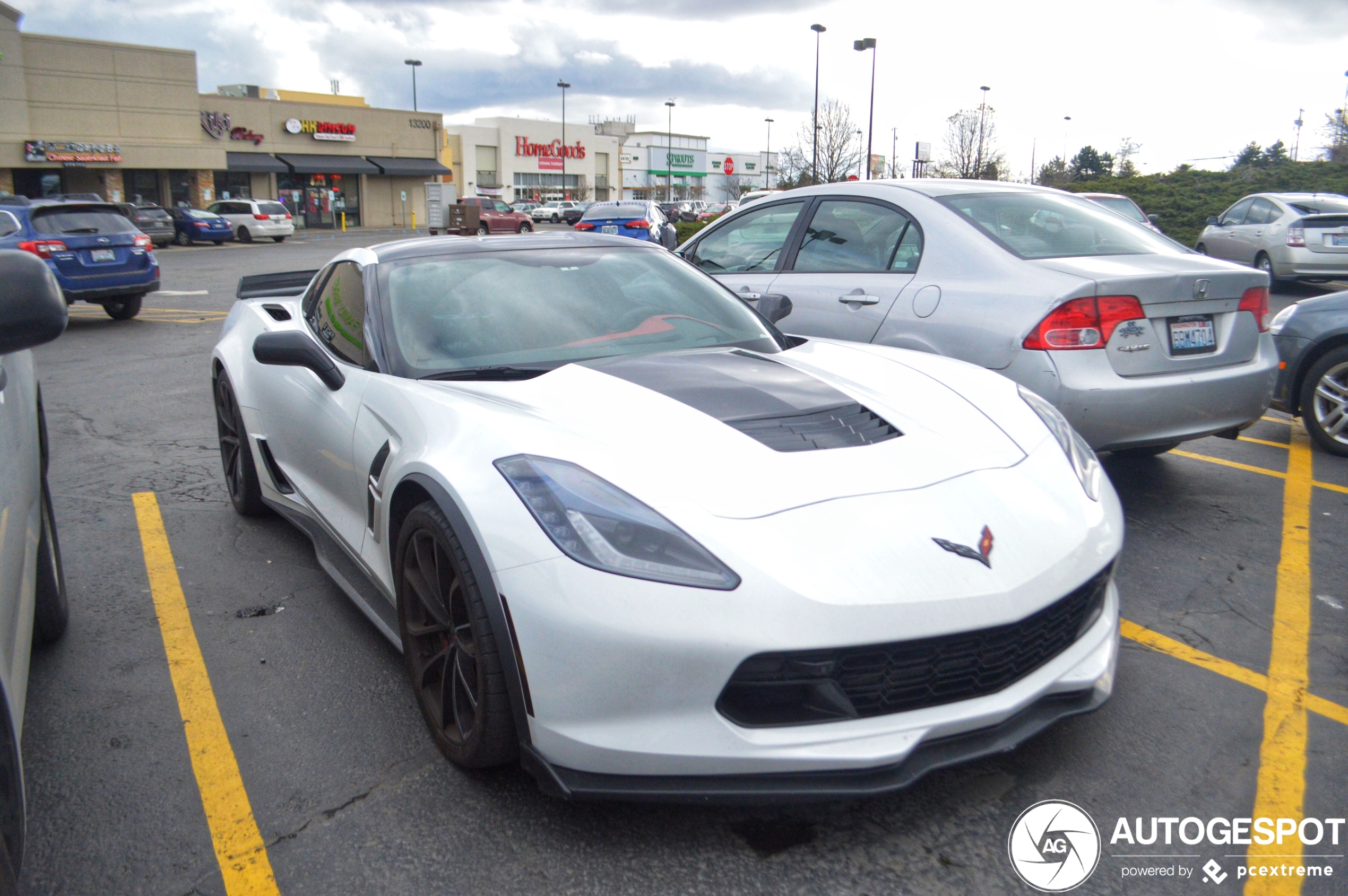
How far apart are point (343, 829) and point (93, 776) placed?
80cm

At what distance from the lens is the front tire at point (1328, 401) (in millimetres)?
5688

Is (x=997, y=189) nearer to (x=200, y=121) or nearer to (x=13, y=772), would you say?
(x=13, y=772)

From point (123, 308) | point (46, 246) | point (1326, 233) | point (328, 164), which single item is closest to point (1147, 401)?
point (1326, 233)

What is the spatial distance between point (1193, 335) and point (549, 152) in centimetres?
8010

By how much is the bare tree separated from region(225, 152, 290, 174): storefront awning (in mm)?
31215

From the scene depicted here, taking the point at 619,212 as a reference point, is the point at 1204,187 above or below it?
above

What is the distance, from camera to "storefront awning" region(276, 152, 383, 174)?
48.5 meters

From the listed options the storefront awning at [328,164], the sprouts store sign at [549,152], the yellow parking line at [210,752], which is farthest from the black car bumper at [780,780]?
the sprouts store sign at [549,152]

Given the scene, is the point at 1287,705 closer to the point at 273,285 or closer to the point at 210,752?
the point at 210,752

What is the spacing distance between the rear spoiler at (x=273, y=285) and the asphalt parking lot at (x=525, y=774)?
4.89 ft

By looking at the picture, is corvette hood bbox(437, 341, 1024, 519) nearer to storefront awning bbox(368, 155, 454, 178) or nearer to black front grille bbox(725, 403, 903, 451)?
black front grille bbox(725, 403, 903, 451)

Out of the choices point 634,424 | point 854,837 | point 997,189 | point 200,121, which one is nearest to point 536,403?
point 634,424

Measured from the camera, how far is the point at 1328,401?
5.81 m

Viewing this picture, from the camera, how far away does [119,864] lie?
2260 mm
